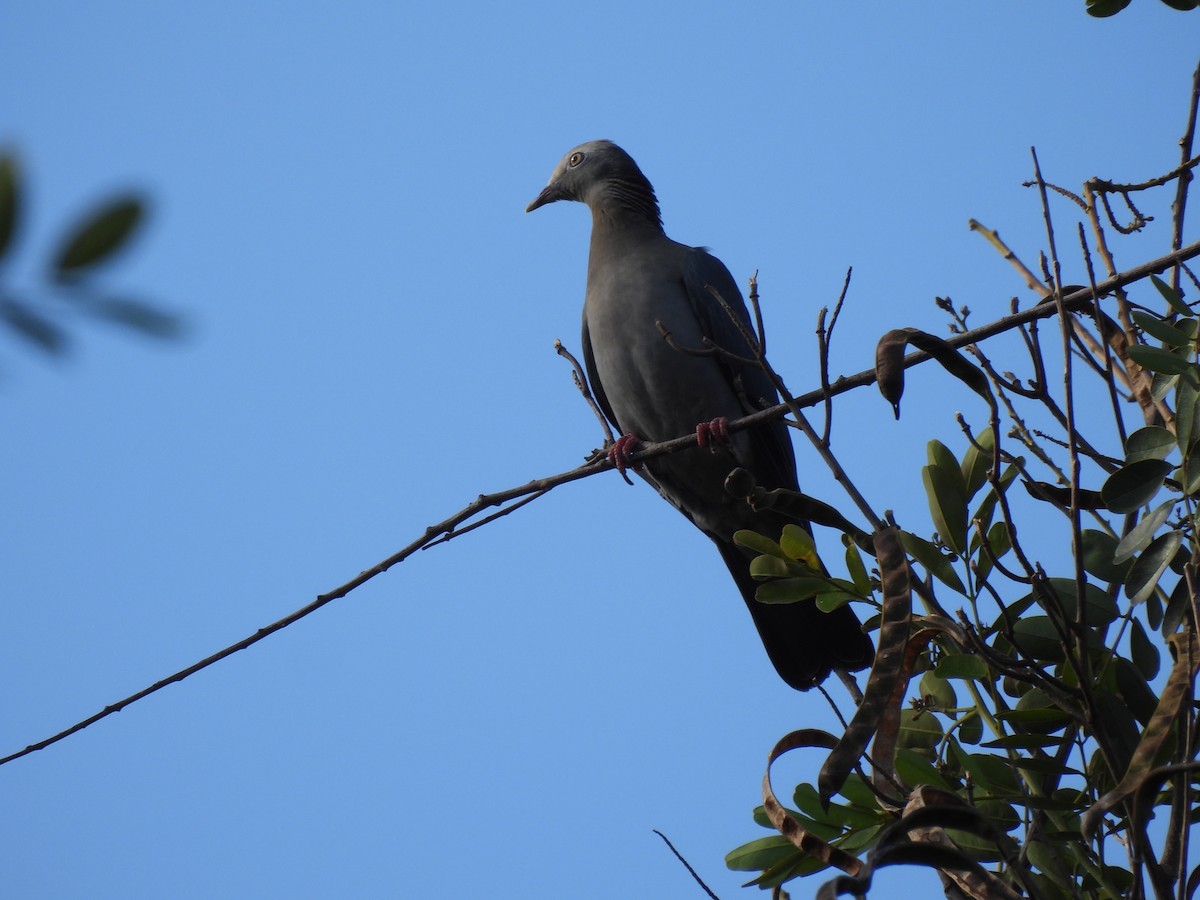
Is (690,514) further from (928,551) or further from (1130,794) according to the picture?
(1130,794)

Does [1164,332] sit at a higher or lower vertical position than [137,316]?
higher

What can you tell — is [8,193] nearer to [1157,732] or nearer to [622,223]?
[1157,732]

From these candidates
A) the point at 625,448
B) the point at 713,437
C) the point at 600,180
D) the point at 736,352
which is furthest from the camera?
the point at 600,180

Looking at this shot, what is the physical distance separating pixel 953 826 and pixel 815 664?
Answer: 3056mm

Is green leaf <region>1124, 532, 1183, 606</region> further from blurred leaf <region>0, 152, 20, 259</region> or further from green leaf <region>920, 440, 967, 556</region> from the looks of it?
blurred leaf <region>0, 152, 20, 259</region>

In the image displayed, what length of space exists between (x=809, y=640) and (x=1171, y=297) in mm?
2401

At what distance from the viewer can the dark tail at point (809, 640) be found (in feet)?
14.3

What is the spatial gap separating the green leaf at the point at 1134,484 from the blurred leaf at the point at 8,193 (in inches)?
76.9

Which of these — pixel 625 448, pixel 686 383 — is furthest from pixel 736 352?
pixel 625 448

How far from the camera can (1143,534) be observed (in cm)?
Result: 213

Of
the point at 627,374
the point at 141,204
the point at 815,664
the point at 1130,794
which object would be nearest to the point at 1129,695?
the point at 1130,794

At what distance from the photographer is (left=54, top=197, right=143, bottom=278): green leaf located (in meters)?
0.57

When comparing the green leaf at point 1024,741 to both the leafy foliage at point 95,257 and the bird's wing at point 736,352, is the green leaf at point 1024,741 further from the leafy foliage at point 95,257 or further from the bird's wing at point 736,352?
the bird's wing at point 736,352

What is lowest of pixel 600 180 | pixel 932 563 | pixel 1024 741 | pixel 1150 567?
pixel 1024 741
